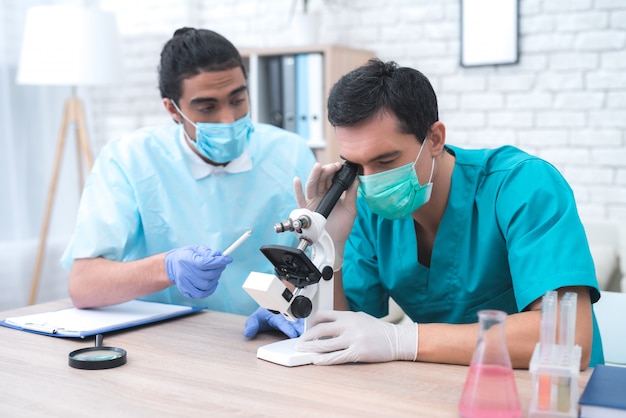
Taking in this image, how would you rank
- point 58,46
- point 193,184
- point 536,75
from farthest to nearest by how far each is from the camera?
point 58,46 → point 536,75 → point 193,184

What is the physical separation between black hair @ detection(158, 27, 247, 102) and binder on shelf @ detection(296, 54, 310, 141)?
4.28ft

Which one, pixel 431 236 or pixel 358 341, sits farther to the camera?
pixel 431 236

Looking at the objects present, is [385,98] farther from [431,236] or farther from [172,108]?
[172,108]

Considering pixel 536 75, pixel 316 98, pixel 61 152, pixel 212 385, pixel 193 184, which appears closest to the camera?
pixel 212 385

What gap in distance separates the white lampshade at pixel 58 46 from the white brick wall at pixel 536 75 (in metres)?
1.03

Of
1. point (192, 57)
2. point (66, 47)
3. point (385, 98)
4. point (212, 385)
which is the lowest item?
point (212, 385)

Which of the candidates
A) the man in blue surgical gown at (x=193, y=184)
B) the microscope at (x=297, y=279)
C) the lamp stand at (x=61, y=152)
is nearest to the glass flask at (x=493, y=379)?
the microscope at (x=297, y=279)

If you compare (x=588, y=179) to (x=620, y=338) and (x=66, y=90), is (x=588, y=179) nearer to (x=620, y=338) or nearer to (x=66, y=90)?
(x=620, y=338)

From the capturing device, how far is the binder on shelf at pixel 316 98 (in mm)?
3330

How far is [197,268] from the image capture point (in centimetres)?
162

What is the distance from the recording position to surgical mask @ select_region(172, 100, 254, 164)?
2029mm

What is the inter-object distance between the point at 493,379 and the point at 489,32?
2391 millimetres

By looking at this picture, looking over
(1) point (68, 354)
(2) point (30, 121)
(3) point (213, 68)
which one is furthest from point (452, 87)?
(1) point (68, 354)

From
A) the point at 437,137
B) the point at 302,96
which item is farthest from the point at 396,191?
the point at 302,96
